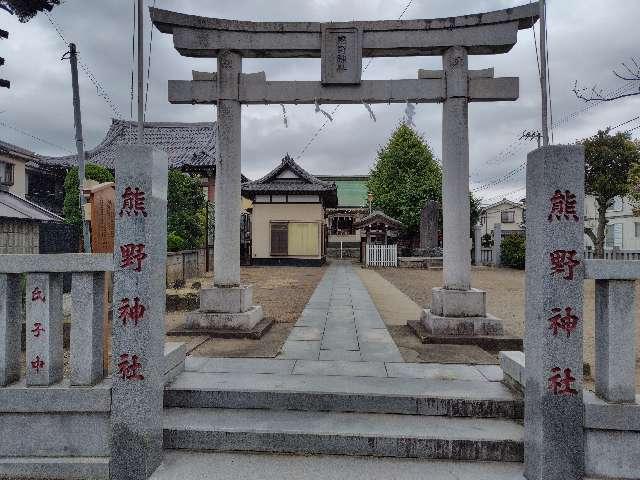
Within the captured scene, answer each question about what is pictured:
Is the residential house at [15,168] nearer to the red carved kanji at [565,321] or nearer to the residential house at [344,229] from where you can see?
the red carved kanji at [565,321]

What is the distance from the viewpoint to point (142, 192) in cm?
317

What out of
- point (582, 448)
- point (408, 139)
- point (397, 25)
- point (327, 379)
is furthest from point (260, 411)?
point (408, 139)

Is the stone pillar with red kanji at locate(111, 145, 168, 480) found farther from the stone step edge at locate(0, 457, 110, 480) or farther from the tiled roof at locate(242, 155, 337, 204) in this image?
the tiled roof at locate(242, 155, 337, 204)

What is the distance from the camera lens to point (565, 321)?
9.84 ft

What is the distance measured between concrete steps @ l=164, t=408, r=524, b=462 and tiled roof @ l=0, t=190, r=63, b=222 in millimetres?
5752

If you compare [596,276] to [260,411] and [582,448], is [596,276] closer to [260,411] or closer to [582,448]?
[582,448]

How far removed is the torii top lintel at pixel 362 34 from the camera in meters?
6.01

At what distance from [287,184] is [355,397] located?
2148 cm

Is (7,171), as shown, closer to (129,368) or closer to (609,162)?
(129,368)

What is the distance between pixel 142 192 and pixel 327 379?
2.75 meters

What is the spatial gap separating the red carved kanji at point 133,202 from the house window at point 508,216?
5086cm

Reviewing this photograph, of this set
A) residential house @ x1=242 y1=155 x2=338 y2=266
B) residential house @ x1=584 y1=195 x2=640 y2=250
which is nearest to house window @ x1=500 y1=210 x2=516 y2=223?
residential house @ x1=584 y1=195 x2=640 y2=250

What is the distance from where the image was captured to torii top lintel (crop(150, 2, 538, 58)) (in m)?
6.01

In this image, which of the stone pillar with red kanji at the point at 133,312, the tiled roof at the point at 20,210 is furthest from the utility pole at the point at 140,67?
the tiled roof at the point at 20,210
